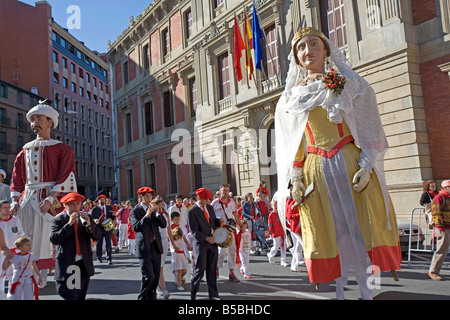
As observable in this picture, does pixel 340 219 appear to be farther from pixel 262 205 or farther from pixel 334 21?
pixel 334 21

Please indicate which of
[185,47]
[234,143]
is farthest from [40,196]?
[185,47]

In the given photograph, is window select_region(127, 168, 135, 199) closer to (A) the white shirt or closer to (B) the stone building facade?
(B) the stone building facade

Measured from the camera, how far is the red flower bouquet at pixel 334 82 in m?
3.92

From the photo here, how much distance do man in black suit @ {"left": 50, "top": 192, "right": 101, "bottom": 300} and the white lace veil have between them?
7.44 ft

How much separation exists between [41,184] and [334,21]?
44.5ft

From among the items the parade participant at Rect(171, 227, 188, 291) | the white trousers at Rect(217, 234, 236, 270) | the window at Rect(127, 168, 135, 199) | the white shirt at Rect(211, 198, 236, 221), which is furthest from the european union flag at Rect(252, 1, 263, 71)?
the window at Rect(127, 168, 135, 199)

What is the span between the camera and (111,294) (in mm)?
6996

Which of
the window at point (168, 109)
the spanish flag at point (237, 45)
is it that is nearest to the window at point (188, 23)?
the window at point (168, 109)

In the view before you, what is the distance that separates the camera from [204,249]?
20.1 feet

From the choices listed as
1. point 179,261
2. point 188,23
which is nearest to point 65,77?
point 188,23

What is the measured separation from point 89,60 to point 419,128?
4953 centimetres

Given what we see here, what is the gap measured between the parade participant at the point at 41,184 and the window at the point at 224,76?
1656cm

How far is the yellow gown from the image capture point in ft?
11.9

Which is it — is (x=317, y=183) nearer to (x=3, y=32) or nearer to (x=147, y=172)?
(x=147, y=172)
